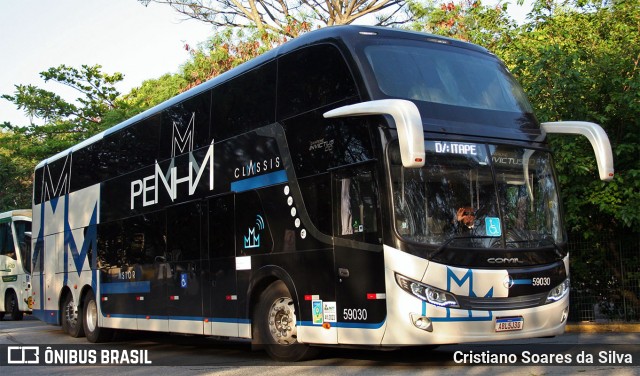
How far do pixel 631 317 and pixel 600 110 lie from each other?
4.28 meters

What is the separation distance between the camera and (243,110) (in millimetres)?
11688

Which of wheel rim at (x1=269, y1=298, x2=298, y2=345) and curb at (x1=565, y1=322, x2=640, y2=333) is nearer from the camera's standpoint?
wheel rim at (x1=269, y1=298, x2=298, y2=345)

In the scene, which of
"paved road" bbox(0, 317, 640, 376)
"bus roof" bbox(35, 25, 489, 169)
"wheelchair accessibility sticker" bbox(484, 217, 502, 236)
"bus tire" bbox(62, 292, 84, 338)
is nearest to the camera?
"wheelchair accessibility sticker" bbox(484, 217, 502, 236)

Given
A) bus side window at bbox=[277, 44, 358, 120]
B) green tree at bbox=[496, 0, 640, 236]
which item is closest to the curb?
green tree at bbox=[496, 0, 640, 236]

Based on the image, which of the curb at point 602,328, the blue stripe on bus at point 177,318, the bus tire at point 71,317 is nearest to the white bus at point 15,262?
the bus tire at point 71,317

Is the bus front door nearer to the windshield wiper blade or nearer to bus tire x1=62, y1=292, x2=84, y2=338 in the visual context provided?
the windshield wiper blade

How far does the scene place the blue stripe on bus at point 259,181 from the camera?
420 inches

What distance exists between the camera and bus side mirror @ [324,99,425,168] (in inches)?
322

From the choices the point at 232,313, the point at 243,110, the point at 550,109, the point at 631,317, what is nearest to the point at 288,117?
the point at 243,110

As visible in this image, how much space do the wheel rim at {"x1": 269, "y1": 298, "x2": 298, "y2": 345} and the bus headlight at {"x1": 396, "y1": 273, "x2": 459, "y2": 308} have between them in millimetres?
2099

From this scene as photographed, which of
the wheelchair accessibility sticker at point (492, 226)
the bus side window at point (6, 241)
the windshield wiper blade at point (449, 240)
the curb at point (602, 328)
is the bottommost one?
the curb at point (602, 328)

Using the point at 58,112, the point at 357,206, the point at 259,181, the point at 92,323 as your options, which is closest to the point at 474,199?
the point at 357,206

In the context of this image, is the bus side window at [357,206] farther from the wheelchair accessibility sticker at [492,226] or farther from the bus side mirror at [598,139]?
the bus side mirror at [598,139]

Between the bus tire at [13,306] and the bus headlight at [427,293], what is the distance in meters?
19.9
